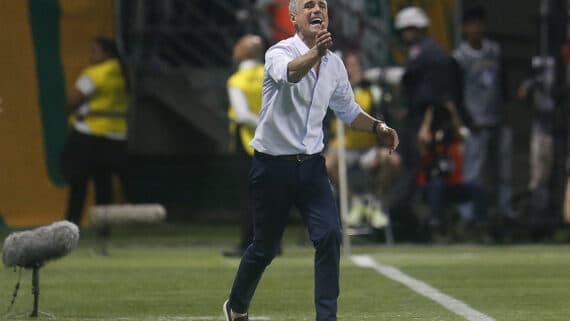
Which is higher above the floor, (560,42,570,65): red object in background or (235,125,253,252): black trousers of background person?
(560,42,570,65): red object in background

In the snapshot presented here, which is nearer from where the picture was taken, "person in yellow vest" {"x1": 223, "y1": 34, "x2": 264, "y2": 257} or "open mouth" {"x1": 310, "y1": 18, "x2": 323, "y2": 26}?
"open mouth" {"x1": 310, "y1": 18, "x2": 323, "y2": 26}

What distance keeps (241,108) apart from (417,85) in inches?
114

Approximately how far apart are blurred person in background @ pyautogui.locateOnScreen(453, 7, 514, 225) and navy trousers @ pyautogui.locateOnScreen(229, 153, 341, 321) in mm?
9756

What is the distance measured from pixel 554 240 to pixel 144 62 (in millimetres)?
6020

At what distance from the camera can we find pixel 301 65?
8.08 meters

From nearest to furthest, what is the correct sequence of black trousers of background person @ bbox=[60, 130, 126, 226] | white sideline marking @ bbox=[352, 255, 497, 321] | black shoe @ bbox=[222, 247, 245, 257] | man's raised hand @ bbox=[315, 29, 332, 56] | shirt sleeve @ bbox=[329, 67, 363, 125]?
man's raised hand @ bbox=[315, 29, 332, 56]
shirt sleeve @ bbox=[329, 67, 363, 125]
white sideline marking @ bbox=[352, 255, 497, 321]
black shoe @ bbox=[222, 247, 245, 257]
black trousers of background person @ bbox=[60, 130, 126, 226]

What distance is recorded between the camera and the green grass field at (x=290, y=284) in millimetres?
10391

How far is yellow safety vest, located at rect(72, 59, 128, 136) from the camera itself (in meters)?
17.1

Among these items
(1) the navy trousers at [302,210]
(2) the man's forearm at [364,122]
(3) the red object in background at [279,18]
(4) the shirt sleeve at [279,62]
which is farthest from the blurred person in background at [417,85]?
(4) the shirt sleeve at [279,62]

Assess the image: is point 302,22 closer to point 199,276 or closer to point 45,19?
point 199,276

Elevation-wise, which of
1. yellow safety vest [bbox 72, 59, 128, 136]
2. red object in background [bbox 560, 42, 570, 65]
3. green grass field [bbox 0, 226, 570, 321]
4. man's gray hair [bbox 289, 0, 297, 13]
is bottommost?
green grass field [bbox 0, 226, 570, 321]

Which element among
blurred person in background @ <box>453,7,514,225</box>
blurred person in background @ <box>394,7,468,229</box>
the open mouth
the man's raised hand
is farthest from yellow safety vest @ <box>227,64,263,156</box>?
the man's raised hand

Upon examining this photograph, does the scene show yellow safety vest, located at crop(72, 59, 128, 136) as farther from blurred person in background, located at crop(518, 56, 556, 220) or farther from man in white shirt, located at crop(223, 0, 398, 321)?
man in white shirt, located at crop(223, 0, 398, 321)

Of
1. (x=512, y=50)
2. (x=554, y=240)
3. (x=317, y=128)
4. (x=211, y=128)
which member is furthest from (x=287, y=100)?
(x=512, y=50)
